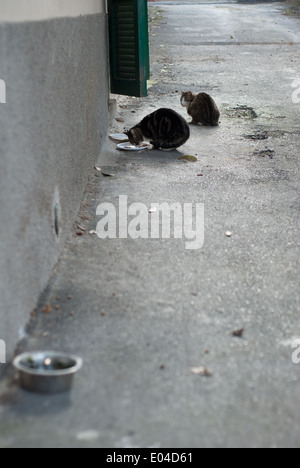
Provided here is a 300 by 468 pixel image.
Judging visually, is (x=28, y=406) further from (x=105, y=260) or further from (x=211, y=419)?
(x=105, y=260)

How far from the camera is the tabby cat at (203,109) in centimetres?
837

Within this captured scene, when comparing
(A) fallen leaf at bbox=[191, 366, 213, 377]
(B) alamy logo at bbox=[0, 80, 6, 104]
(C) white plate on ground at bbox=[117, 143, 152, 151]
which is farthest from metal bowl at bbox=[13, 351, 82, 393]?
(C) white plate on ground at bbox=[117, 143, 152, 151]

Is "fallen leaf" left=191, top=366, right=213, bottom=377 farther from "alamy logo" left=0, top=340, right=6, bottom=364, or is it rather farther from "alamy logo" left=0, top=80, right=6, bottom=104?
"alamy logo" left=0, top=80, right=6, bottom=104

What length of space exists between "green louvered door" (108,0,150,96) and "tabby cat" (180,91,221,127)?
723 millimetres

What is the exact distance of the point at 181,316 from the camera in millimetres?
3686

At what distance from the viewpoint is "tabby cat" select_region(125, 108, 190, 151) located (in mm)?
7238

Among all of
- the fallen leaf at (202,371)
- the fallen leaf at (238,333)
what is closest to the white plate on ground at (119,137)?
the fallen leaf at (238,333)

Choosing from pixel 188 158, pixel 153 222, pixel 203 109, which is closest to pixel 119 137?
pixel 188 158

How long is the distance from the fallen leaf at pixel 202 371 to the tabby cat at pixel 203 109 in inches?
222

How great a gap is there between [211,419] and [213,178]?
3879 millimetres

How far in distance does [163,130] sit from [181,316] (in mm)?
3933

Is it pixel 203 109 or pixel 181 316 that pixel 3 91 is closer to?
pixel 181 316

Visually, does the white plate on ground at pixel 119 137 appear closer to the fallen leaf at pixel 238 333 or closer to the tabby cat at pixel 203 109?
the tabby cat at pixel 203 109
